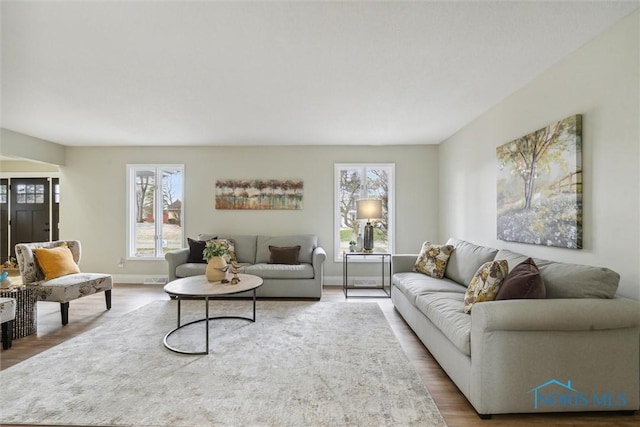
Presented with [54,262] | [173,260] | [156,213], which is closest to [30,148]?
[156,213]

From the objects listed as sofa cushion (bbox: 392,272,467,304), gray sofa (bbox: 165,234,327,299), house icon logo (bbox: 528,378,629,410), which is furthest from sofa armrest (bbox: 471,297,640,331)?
gray sofa (bbox: 165,234,327,299)

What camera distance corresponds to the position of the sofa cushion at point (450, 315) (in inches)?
A: 78.7

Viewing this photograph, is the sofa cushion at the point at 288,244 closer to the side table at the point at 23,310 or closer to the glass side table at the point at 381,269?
the glass side table at the point at 381,269

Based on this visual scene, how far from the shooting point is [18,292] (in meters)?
3.08

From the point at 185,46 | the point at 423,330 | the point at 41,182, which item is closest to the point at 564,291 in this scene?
the point at 423,330

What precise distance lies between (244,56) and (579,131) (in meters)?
2.61

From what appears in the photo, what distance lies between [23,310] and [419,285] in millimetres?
3957

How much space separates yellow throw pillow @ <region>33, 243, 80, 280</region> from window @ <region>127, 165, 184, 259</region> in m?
1.72

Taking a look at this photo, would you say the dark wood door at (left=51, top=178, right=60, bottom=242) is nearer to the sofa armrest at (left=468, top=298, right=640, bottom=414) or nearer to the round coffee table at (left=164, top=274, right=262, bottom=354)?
the round coffee table at (left=164, top=274, right=262, bottom=354)

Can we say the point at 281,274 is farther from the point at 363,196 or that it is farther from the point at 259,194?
the point at 363,196

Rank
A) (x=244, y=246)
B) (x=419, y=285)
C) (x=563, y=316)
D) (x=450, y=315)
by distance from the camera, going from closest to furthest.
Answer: (x=563, y=316)
(x=450, y=315)
(x=419, y=285)
(x=244, y=246)

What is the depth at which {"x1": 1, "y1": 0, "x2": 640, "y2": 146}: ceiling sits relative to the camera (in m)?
1.95

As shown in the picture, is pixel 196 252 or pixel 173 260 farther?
pixel 196 252

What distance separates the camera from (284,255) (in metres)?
4.75
